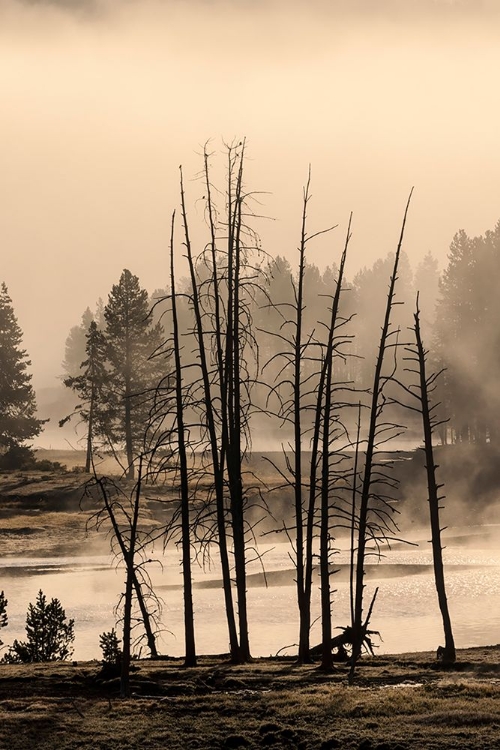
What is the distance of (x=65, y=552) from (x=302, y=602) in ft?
131

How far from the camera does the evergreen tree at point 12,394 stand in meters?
88.4

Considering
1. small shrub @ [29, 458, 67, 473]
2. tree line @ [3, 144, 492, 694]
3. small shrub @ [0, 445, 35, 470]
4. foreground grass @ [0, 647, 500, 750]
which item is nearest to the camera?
foreground grass @ [0, 647, 500, 750]

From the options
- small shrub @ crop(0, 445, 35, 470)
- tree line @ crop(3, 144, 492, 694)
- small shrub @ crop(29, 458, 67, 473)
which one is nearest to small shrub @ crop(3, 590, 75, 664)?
tree line @ crop(3, 144, 492, 694)

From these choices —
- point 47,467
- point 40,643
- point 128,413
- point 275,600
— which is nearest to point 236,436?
point 40,643

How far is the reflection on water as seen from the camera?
3450 cm

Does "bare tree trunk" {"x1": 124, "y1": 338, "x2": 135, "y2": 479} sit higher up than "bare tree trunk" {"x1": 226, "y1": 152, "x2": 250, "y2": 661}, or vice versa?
"bare tree trunk" {"x1": 124, "y1": 338, "x2": 135, "y2": 479}

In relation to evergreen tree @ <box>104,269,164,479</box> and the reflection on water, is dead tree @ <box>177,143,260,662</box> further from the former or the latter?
evergreen tree @ <box>104,269,164,479</box>

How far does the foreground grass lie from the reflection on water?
4.96 metres

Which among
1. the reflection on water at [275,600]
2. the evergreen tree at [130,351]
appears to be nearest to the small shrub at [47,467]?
the evergreen tree at [130,351]

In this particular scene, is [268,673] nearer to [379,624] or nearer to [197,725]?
[197,725]

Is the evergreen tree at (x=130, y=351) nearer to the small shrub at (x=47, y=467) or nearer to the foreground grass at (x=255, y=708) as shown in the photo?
the small shrub at (x=47, y=467)

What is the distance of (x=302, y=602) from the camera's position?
85.9 ft

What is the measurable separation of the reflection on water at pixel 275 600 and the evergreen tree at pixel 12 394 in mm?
28107

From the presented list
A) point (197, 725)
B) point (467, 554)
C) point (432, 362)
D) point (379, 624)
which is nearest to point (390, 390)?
point (432, 362)
